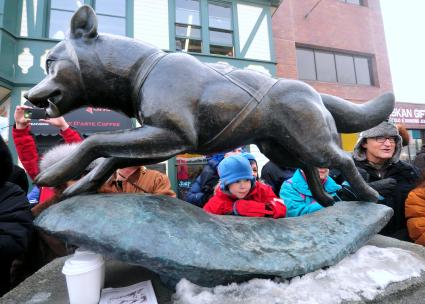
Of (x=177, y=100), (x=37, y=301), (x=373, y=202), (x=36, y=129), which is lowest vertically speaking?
(x=37, y=301)

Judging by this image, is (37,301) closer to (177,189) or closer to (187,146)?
(187,146)

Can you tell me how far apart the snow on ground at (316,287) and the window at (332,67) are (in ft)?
31.1

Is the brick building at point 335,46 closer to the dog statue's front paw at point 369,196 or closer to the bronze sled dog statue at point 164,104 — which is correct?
the dog statue's front paw at point 369,196

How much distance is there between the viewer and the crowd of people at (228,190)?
4.98ft

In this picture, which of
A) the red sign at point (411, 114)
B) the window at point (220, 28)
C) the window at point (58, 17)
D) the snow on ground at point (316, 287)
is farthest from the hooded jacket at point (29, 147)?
the red sign at point (411, 114)

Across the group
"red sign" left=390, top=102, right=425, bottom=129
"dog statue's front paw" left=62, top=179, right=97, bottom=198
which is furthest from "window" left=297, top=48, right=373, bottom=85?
"dog statue's front paw" left=62, top=179, right=97, bottom=198

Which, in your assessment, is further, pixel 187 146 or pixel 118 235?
pixel 187 146

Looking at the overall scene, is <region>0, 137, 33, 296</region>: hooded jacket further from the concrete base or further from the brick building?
the brick building

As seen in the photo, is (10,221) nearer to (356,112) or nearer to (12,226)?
(12,226)

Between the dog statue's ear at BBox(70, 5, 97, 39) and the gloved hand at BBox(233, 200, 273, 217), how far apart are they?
1.27 meters

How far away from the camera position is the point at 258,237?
130cm

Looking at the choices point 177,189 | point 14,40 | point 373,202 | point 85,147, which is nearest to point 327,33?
point 177,189

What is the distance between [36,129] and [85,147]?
536 centimetres

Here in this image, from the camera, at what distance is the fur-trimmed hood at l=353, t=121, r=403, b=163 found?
216 centimetres
